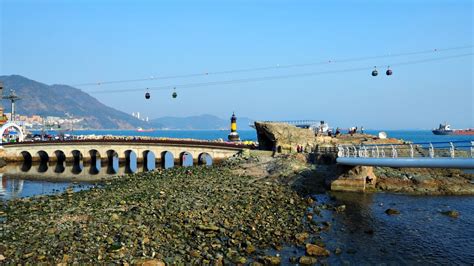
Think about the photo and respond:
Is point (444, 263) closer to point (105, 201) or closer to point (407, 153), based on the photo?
point (105, 201)

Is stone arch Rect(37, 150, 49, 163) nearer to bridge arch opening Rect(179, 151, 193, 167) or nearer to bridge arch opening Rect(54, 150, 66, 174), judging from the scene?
bridge arch opening Rect(54, 150, 66, 174)

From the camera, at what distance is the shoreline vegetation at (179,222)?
18078 millimetres

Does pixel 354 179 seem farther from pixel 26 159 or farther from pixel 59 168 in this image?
pixel 26 159

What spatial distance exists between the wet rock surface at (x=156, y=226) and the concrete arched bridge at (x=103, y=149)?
3145 cm

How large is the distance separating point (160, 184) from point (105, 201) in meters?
8.98

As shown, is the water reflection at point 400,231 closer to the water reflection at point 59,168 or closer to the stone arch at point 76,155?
the water reflection at point 59,168

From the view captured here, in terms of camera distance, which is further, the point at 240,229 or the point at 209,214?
the point at 209,214

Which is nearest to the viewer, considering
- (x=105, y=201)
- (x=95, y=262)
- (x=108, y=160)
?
(x=95, y=262)

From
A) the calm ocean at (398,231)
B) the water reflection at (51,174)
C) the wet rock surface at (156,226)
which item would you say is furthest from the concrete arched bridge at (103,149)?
the calm ocean at (398,231)

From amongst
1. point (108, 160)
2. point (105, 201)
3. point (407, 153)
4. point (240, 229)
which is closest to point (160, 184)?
point (105, 201)

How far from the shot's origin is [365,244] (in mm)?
22297

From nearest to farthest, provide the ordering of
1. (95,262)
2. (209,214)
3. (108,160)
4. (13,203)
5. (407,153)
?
(95,262) < (209,214) < (13,203) < (407,153) < (108,160)

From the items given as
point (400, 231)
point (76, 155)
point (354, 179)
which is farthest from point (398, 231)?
point (76, 155)

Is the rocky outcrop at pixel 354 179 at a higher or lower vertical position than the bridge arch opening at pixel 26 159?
higher
